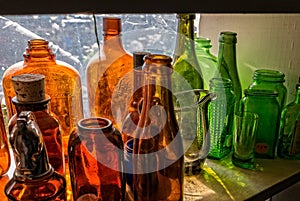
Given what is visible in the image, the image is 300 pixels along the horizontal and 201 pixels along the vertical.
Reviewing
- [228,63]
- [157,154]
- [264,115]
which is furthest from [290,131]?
[157,154]

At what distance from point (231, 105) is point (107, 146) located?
0.29 m

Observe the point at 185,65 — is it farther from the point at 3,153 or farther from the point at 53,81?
the point at 3,153

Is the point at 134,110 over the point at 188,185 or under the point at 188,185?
over

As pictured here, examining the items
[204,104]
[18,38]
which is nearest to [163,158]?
[204,104]

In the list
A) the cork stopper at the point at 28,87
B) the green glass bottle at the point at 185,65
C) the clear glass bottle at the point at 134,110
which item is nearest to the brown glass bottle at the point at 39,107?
the cork stopper at the point at 28,87

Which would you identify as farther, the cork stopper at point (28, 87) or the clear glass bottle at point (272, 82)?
the clear glass bottle at point (272, 82)

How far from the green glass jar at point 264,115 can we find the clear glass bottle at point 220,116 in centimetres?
3

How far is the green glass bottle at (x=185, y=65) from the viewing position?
68 centimetres

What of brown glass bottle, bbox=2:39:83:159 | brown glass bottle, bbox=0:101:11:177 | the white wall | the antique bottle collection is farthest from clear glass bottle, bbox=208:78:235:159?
brown glass bottle, bbox=0:101:11:177

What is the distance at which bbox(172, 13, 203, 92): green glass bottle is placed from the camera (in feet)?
2.24

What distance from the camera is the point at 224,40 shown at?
2.28 feet

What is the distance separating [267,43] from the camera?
74 centimetres

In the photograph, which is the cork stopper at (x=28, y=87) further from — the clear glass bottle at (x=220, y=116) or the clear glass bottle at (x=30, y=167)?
the clear glass bottle at (x=220, y=116)

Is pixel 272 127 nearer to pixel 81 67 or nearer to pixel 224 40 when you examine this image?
pixel 224 40
